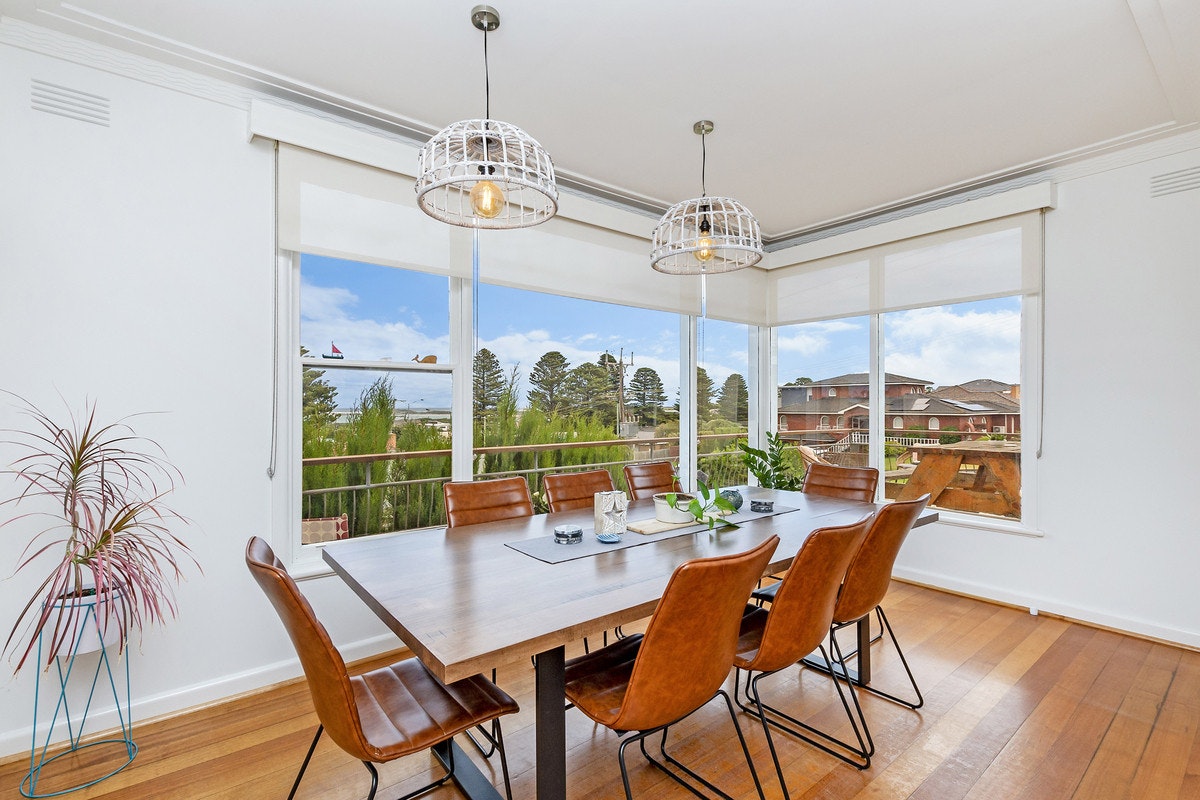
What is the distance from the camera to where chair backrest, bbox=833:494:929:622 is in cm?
211

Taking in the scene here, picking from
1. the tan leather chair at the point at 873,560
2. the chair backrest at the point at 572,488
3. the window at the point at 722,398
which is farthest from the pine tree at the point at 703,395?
the tan leather chair at the point at 873,560

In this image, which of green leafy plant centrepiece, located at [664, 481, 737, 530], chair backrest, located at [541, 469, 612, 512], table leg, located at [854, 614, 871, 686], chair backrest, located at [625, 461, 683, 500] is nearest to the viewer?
green leafy plant centrepiece, located at [664, 481, 737, 530]

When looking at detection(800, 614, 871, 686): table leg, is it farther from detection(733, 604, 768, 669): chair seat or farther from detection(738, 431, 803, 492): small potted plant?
detection(738, 431, 803, 492): small potted plant

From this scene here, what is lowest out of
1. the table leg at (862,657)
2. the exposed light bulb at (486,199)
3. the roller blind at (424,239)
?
the table leg at (862,657)

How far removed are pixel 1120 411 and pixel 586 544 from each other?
10.9ft

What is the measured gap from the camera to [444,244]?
10.4 feet

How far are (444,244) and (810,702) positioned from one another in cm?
295

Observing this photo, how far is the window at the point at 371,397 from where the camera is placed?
2949 millimetres

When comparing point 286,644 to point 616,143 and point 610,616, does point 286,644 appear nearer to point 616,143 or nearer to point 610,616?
point 610,616

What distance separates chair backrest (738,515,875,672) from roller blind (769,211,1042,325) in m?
2.79

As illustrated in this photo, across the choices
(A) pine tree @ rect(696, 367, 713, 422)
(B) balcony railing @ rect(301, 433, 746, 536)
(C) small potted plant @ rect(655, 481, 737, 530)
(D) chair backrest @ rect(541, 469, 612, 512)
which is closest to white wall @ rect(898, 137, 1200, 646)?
(A) pine tree @ rect(696, 367, 713, 422)

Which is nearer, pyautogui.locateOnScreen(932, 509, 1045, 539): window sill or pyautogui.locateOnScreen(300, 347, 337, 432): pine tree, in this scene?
pyautogui.locateOnScreen(300, 347, 337, 432): pine tree

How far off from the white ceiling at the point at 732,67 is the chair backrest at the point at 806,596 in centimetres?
195

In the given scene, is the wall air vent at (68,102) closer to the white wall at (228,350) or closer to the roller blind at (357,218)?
the white wall at (228,350)
